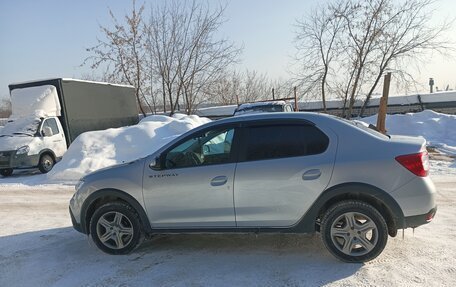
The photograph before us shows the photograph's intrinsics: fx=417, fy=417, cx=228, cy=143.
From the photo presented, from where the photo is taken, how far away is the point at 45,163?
13.6 meters

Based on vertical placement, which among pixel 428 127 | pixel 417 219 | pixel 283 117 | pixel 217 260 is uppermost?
pixel 283 117

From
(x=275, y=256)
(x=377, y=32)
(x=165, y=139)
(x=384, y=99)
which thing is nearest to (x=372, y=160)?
(x=275, y=256)

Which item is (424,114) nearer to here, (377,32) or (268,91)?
(377,32)

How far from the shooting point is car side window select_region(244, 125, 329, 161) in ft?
14.8

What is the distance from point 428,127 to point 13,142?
15929 mm

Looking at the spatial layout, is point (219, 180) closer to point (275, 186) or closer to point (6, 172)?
point (275, 186)

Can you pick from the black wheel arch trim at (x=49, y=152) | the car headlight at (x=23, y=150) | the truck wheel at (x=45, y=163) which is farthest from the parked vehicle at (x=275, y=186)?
the black wheel arch trim at (x=49, y=152)

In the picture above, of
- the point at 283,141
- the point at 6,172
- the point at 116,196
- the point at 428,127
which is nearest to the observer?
the point at 283,141

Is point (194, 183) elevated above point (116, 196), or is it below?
above

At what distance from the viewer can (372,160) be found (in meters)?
4.31

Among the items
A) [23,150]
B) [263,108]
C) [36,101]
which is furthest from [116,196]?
[36,101]

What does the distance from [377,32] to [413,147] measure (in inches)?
738

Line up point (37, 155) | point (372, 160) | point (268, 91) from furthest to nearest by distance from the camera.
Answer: point (268, 91)
point (37, 155)
point (372, 160)

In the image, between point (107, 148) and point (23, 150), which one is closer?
point (23, 150)
